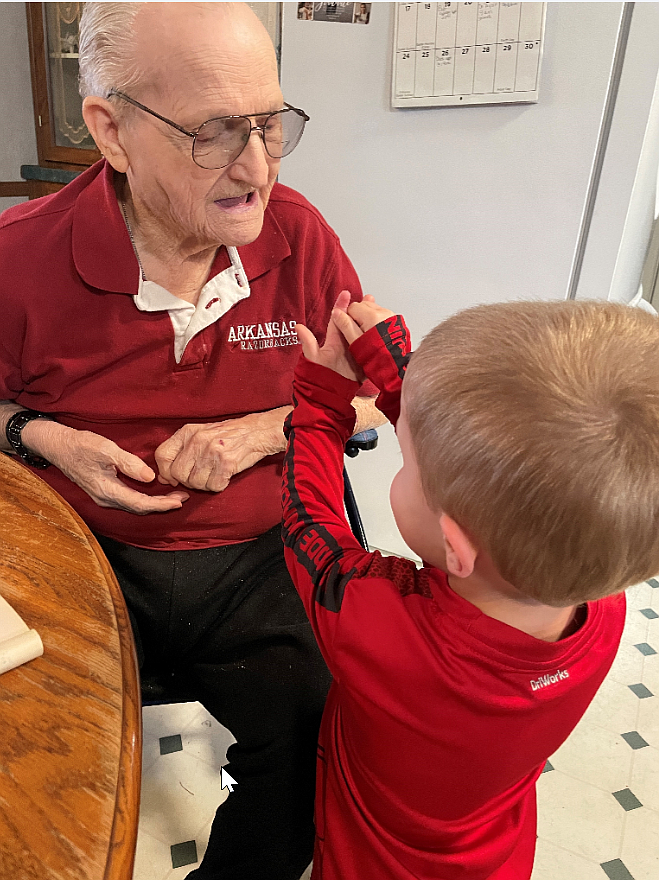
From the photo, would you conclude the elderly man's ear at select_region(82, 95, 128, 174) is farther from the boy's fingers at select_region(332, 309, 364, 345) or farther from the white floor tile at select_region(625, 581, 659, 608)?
the white floor tile at select_region(625, 581, 659, 608)

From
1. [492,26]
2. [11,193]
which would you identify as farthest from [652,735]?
[11,193]

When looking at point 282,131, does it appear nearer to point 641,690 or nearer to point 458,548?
point 458,548

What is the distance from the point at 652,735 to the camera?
1.88m

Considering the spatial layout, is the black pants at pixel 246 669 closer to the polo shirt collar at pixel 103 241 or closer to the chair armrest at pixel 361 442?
the chair armrest at pixel 361 442

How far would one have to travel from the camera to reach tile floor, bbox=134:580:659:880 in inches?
61.1

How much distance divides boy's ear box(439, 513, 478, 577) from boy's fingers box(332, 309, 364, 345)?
0.31 m

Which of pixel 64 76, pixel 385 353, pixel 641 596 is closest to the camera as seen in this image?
pixel 385 353

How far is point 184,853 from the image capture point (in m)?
1.54

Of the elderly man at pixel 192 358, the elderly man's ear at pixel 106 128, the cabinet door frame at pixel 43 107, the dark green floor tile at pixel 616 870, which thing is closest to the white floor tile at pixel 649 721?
the dark green floor tile at pixel 616 870

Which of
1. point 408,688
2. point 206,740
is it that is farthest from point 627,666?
point 408,688

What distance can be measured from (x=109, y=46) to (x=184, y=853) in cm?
157

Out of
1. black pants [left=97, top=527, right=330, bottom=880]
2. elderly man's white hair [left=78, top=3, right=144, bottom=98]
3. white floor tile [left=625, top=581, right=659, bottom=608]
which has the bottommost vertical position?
white floor tile [left=625, top=581, right=659, bottom=608]

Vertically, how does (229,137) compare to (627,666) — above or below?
above

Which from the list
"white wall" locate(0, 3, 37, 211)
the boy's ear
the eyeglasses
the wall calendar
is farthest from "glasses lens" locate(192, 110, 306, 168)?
"white wall" locate(0, 3, 37, 211)
